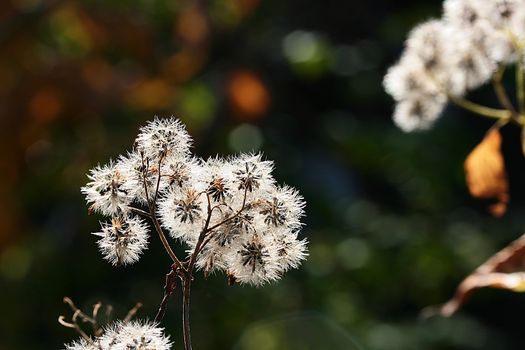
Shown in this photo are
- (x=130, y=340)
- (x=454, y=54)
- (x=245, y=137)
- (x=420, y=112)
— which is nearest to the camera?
(x=130, y=340)

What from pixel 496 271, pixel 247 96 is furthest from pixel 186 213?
pixel 247 96

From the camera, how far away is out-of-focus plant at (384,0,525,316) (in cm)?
174

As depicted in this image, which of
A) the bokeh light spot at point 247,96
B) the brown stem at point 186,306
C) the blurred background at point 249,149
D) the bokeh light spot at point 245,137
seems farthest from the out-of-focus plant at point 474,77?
the bokeh light spot at point 247,96

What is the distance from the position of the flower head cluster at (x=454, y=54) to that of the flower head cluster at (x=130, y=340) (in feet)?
3.12

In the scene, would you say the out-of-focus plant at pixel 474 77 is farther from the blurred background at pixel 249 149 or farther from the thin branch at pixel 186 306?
the blurred background at pixel 249 149

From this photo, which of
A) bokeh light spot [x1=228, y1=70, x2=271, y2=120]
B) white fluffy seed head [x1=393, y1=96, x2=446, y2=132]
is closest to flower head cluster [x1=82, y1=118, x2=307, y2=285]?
white fluffy seed head [x1=393, y1=96, x2=446, y2=132]

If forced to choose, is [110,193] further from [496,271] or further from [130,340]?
[496,271]

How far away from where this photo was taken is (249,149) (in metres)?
5.18

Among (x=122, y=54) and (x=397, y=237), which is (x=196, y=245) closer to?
(x=397, y=237)

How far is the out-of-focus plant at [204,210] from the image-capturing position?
1144 mm

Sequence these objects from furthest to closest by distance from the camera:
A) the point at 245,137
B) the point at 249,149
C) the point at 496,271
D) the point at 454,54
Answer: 1. the point at 245,137
2. the point at 249,149
3. the point at 454,54
4. the point at 496,271

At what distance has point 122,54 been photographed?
20.0 feet

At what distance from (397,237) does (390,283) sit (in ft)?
0.95

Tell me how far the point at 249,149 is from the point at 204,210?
4.00 m
